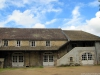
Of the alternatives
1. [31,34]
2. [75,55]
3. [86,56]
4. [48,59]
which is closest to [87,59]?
[86,56]

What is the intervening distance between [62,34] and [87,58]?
804 centimetres

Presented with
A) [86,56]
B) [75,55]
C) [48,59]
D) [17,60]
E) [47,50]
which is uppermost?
[47,50]

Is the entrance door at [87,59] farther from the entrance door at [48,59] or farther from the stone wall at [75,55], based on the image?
the entrance door at [48,59]

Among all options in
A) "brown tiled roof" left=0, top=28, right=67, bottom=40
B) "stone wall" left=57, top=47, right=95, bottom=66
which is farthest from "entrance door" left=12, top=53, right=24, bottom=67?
"stone wall" left=57, top=47, right=95, bottom=66

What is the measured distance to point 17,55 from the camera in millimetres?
33125

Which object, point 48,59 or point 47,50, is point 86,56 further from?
point 47,50

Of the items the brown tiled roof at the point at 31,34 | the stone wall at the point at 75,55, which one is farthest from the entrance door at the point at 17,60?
the stone wall at the point at 75,55

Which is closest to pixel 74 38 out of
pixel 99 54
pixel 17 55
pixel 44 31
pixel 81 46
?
Answer: pixel 81 46

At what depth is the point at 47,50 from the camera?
32.7m

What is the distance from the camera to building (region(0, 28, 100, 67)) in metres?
32.3

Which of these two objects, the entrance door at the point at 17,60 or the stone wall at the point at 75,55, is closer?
the stone wall at the point at 75,55

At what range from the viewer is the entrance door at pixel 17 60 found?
32.8 m

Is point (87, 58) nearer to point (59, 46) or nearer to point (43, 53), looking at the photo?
point (59, 46)

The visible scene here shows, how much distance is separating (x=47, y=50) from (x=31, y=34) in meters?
6.29
